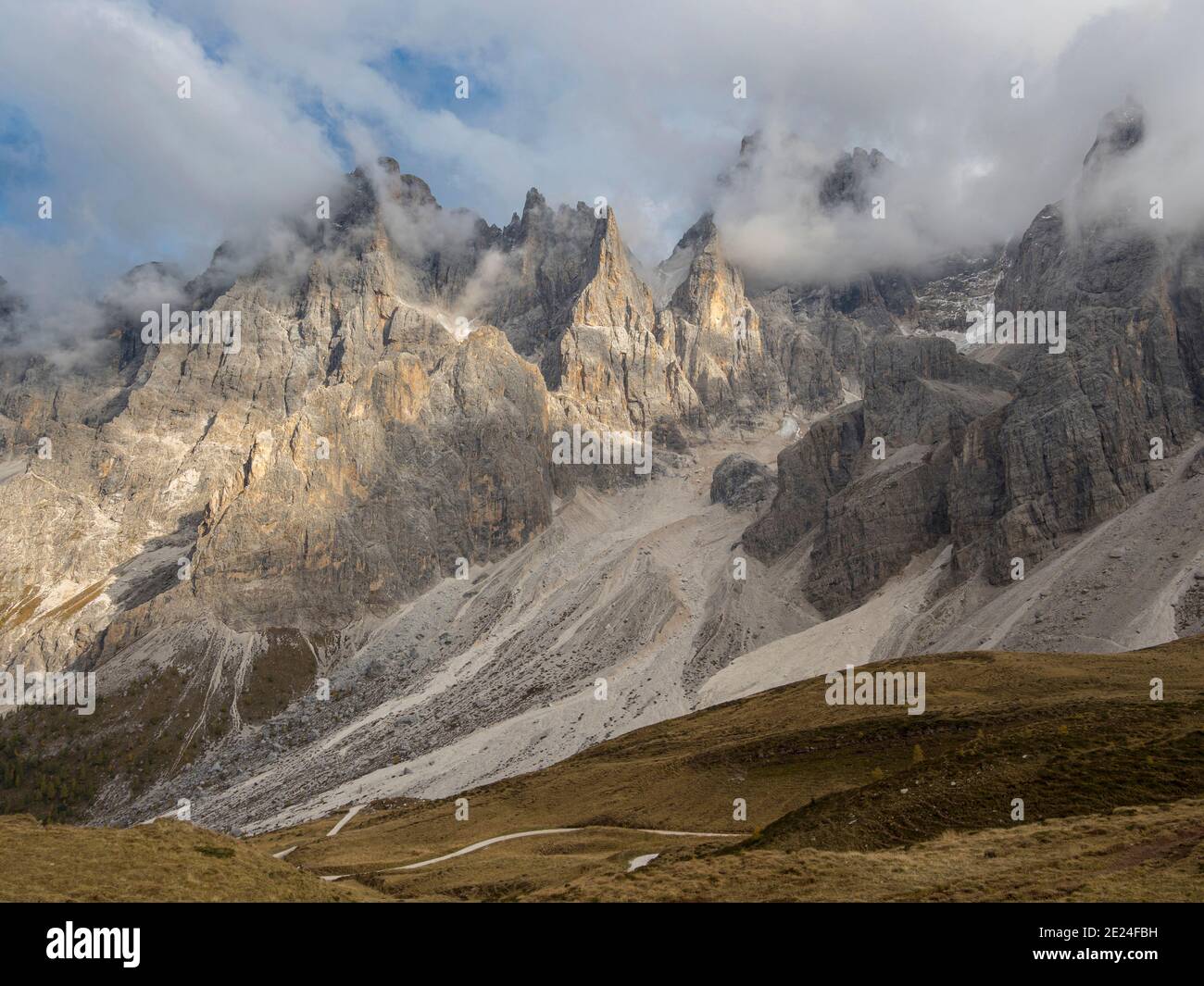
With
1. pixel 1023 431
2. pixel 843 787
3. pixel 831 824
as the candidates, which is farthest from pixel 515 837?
pixel 1023 431

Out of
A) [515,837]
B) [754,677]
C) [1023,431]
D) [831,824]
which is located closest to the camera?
[831,824]

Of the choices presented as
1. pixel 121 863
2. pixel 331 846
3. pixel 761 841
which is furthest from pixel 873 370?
pixel 121 863

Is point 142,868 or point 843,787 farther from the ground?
point 142,868

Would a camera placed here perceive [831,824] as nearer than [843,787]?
Yes

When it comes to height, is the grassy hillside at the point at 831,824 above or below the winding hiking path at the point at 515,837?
above

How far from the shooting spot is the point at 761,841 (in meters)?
36.5

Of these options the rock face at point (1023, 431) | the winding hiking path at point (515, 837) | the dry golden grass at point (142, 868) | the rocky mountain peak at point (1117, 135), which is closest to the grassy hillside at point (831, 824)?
the dry golden grass at point (142, 868)

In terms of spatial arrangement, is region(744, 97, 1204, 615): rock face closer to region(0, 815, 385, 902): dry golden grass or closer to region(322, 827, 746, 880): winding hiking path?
region(322, 827, 746, 880): winding hiking path

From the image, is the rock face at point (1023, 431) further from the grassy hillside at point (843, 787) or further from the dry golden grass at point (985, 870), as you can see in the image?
the dry golden grass at point (985, 870)

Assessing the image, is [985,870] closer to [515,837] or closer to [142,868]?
[142,868]

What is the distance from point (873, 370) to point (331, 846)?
158041 mm

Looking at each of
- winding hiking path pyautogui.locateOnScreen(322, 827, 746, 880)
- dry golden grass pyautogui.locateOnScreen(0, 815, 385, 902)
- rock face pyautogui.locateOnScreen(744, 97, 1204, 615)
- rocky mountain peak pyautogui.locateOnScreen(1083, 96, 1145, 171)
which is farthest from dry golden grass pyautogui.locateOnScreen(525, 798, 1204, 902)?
rocky mountain peak pyautogui.locateOnScreen(1083, 96, 1145, 171)

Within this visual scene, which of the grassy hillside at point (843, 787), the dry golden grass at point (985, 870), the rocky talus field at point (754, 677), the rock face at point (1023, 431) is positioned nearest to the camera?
the dry golden grass at point (985, 870)
